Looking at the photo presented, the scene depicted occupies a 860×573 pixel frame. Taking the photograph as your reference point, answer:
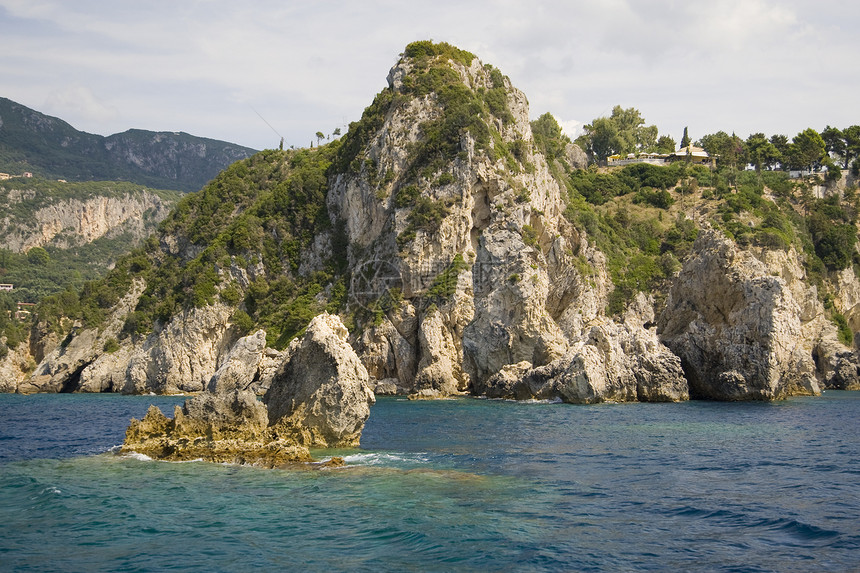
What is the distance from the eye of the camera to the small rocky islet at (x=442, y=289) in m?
48.1

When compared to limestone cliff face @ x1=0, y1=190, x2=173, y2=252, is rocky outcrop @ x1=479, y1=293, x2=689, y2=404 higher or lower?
lower

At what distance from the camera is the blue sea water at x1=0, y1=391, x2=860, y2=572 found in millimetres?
13812

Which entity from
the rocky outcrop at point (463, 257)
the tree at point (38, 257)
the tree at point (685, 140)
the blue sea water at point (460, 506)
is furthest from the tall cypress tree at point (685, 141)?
the tree at point (38, 257)

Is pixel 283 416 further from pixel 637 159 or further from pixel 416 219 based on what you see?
pixel 637 159

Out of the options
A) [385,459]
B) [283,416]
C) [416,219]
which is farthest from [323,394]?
[416,219]

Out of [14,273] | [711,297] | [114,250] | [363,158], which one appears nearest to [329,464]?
[711,297]

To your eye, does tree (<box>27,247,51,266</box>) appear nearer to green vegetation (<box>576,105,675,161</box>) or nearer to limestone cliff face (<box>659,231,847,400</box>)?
green vegetation (<box>576,105,675,161</box>)

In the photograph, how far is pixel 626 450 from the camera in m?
26.3

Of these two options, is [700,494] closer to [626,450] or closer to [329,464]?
[626,450]

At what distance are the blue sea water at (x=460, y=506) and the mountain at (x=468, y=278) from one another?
18747mm

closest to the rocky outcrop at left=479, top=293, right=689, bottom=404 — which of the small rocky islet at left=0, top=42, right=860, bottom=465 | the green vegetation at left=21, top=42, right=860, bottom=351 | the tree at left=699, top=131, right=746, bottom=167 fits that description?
the small rocky islet at left=0, top=42, right=860, bottom=465

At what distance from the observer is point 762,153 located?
4040 inches

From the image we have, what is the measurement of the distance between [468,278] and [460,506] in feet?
153

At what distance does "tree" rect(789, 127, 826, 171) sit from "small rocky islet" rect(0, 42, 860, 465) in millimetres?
15745
